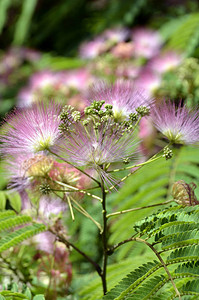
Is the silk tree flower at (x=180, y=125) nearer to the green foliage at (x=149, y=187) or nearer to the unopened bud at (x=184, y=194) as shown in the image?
the unopened bud at (x=184, y=194)

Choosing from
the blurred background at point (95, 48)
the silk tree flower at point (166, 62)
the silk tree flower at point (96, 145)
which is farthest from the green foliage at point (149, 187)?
the silk tree flower at point (166, 62)

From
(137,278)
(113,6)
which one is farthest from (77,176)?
(113,6)

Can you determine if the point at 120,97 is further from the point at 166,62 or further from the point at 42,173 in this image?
the point at 166,62

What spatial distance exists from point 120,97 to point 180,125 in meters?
0.13

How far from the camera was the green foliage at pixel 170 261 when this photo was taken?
699 millimetres

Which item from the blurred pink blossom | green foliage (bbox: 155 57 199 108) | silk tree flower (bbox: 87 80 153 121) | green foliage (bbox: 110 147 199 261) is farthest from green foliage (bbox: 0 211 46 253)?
the blurred pink blossom

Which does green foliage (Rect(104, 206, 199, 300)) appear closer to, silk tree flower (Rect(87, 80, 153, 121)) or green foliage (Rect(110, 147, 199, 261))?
silk tree flower (Rect(87, 80, 153, 121))

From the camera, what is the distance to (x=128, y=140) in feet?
2.51

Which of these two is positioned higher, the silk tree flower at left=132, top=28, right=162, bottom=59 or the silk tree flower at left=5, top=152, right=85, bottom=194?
the silk tree flower at left=132, top=28, right=162, bottom=59

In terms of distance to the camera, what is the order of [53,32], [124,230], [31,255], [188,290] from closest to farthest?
[188,290] < [31,255] < [124,230] < [53,32]

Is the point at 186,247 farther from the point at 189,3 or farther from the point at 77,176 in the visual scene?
the point at 189,3

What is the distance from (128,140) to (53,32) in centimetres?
401

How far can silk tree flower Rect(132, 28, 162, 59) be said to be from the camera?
98.7 inches

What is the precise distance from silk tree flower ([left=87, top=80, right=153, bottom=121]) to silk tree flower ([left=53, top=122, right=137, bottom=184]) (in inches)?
3.0
